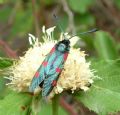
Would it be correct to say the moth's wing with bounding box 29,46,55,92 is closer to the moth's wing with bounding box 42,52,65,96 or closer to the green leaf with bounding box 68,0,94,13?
the moth's wing with bounding box 42,52,65,96

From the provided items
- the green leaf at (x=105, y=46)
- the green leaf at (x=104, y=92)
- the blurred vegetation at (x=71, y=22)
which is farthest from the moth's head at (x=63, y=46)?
the green leaf at (x=105, y=46)

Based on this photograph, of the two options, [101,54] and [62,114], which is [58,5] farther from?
[62,114]

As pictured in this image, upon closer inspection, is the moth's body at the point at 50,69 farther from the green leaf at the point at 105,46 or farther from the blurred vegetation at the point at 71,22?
the green leaf at the point at 105,46

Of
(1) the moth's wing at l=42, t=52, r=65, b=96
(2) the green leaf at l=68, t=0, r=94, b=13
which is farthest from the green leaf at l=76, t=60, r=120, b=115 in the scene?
(2) the green leaf at l=68, t=0, r=94, b=13

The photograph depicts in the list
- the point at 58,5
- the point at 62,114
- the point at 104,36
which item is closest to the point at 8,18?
the point at 58,5

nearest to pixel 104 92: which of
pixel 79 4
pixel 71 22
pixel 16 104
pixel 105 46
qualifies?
pixel 16 104

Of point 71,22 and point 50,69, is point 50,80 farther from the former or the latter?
point 71,22
